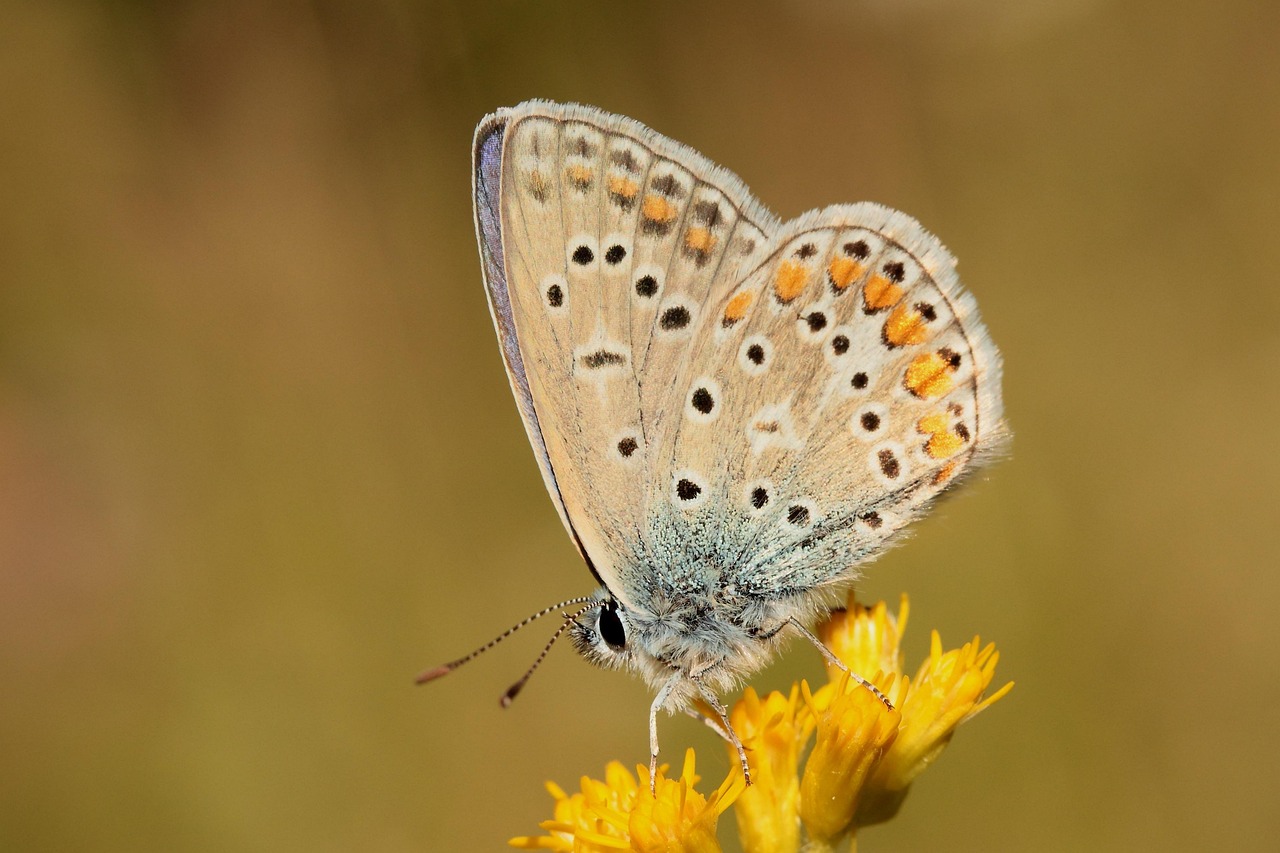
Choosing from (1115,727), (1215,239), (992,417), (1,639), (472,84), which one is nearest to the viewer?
(992,417)

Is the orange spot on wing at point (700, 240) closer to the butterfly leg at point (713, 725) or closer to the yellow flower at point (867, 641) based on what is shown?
the yellow flower at point (867, 641)

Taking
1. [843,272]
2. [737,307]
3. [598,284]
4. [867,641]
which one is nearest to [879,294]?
[843,272]

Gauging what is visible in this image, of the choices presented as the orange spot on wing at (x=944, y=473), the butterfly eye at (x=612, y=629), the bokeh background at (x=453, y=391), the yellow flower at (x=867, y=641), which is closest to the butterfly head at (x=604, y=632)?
the butterfly eye at (x=612, y=629)

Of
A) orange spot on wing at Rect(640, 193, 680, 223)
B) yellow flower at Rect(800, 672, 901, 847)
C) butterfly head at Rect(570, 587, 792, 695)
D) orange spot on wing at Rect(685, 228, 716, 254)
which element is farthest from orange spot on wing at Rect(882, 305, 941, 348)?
yellow flower at Rect(800, 672, 901, 847)

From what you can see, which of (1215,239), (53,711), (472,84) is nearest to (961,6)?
(1215,239)

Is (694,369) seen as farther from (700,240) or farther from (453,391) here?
(453,391)

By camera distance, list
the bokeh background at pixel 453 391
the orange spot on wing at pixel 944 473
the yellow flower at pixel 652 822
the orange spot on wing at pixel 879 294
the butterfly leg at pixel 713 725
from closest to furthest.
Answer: the yellow flower at pixel 652 822, the butterfly leg at pixel 713 725, the orange spot on wing at pixel 944 473, the orange spot on wing at pixel 879 294, the bokeh background at pixel 453 391

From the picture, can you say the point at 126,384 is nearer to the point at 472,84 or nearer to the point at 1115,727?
the point at 472,84
